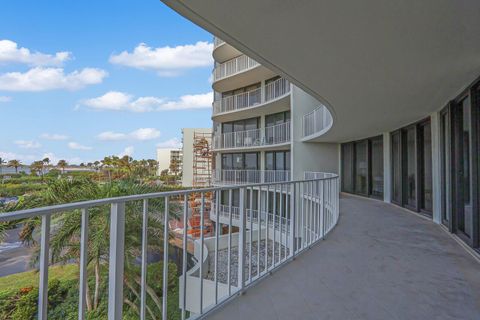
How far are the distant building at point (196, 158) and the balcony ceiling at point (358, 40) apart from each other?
1683cm

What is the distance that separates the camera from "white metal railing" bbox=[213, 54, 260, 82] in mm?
14398

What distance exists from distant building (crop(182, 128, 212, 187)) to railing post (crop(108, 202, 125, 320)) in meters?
18.5

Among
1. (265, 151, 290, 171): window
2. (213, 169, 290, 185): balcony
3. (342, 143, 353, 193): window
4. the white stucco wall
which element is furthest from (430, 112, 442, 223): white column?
(265, 151, 290, 171): window

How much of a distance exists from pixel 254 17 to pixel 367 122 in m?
5.64

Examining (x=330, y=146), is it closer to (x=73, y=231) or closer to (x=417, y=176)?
(x=417, y=176)

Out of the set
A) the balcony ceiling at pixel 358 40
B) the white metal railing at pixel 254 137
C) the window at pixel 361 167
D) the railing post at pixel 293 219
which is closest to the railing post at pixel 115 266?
the balcony ceiling at pixel 358 40

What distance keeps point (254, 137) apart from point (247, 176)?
2061mm

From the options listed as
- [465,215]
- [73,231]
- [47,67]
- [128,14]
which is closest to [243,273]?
[73,231]

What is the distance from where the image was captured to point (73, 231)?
400cm

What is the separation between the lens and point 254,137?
15.3m

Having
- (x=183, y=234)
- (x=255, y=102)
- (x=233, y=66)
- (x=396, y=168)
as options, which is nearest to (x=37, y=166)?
(x=233, y=66)

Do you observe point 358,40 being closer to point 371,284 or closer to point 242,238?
point 242,238

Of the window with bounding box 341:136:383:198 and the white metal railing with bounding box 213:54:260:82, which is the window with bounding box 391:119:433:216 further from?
the white metal railing with bounding box 213:54:260:82

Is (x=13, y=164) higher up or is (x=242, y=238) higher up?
(x=13, y=164)
